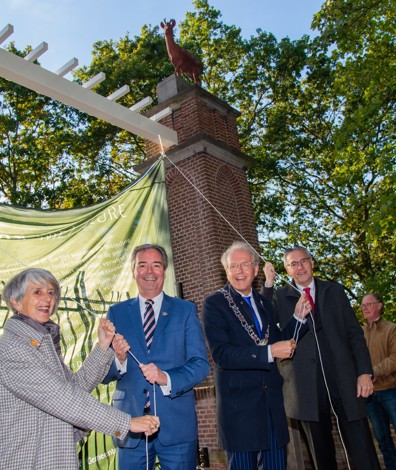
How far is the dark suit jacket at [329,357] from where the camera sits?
3.33 meters

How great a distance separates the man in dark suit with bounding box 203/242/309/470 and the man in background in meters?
2.38

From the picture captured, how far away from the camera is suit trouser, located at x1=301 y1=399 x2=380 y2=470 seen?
10.7 ft

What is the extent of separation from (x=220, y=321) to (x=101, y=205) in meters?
2.52

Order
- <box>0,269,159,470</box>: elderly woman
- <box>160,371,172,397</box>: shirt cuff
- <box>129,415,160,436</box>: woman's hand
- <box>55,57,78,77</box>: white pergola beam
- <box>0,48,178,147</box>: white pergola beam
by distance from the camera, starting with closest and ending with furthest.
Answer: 1. <box>0,269,159,470</box>: elderly woman
2. <box>129,415,160,436</box>: woman's hand
3. <box>160,371,172,397</box>: shirt cuff
4. <box>0,48,178,147</box>: white pergola beam
5. <box>55,57,78,77</box>: white pergola beam

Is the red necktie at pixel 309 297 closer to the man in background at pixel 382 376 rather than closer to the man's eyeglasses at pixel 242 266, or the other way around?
the man's eyeglasses at pixel 242 266

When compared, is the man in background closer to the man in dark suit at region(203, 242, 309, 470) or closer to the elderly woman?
the man in dark suit at region(203, 242, 309, 470)

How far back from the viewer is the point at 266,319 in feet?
10.9

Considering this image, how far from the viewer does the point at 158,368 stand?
2578 millimetres

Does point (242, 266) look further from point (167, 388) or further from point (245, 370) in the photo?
point (167, 388)

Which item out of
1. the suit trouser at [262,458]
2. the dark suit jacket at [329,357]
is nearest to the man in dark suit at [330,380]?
the dark suit jacket at [329,357]

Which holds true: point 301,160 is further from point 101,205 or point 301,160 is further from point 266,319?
point 266,319

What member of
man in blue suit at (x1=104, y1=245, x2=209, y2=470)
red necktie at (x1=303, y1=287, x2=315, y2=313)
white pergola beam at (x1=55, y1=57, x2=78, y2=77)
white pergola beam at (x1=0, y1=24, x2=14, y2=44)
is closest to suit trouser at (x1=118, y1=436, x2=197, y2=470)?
man in blue suit at (x1=104, y1=245, x2=209, y2=470)

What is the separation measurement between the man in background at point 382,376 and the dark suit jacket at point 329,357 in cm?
185

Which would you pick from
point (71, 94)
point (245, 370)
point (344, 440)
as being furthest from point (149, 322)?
point (71, 94)
